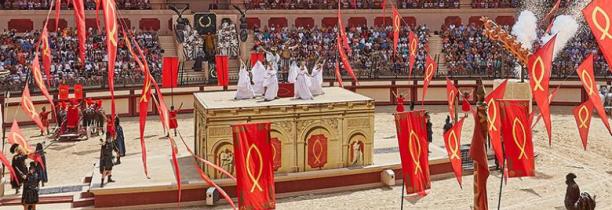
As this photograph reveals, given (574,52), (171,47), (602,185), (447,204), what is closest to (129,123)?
(171,47)

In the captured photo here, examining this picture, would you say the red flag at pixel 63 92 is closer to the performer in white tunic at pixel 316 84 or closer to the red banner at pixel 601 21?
the performer in white tunic at pixel 316 84

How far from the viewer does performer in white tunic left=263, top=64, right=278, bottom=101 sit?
827 inches

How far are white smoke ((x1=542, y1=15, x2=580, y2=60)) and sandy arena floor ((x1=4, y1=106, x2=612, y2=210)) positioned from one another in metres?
6.26

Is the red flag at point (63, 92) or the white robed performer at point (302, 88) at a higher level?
the white robed performer at point (302, 88)

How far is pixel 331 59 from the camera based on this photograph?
131ft

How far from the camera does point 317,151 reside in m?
20.2

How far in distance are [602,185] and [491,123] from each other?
8920mm

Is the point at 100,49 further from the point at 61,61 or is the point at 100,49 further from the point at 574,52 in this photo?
the point at 574,52

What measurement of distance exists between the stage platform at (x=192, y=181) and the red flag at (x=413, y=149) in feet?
21.6

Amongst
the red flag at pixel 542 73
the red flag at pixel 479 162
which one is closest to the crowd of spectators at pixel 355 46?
the red flag at pixel 542 73

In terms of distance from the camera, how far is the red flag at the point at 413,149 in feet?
44.1

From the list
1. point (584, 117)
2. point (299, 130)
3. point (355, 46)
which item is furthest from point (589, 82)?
point (355, 46)

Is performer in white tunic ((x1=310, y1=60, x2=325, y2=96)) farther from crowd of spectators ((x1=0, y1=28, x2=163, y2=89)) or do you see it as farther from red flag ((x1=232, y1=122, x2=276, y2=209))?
crowd of spectators ((x1=0, y1=28, x2=163, y2=89))

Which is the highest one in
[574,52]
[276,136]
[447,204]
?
[574,52]
